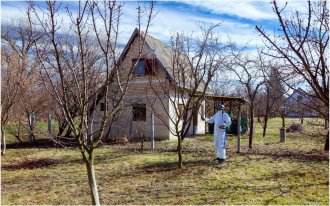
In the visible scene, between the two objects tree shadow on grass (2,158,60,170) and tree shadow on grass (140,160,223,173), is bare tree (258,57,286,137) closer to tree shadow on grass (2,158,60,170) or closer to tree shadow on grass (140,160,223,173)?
tree shadow on grass (140,160,223,173)

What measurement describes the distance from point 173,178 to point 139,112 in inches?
411

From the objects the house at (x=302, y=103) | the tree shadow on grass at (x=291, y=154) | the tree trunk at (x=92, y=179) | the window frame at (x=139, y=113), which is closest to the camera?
the house at (x=302, y=103)

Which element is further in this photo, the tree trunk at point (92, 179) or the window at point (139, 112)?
the window at point (139, 112)

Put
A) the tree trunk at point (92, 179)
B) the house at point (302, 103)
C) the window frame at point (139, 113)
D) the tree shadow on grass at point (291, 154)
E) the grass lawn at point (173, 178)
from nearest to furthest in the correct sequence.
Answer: the house at point (302, 103)
the tree trunk at point (92, 179)
the grass lawn at point (173, 178)
the tree shadow on grass at point (291, 154)
the window frame at point (139, 113)

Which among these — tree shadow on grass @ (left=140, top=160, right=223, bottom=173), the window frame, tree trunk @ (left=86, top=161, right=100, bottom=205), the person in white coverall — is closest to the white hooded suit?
the person in white coverall

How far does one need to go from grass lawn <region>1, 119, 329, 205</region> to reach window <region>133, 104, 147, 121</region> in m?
5.94

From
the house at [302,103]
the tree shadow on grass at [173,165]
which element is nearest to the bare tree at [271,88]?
the house at [302,103]

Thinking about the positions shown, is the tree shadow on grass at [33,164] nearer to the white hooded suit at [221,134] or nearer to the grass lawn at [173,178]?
the grass lawn at [173,178]

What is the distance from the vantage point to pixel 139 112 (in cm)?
1827

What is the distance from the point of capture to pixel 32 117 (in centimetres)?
1803

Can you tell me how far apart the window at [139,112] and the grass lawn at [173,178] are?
234 inches

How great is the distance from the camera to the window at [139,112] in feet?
59.8

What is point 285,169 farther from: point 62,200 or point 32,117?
point 32,117

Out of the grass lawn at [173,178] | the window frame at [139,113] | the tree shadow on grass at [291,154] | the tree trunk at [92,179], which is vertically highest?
the window frame at [139,113]
